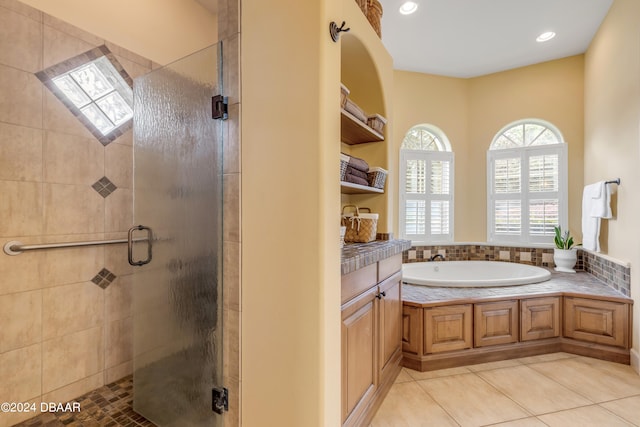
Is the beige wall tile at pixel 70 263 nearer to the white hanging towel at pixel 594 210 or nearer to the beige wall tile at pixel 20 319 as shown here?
the beige wall tile at pixel 20 319

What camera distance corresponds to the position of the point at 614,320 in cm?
232

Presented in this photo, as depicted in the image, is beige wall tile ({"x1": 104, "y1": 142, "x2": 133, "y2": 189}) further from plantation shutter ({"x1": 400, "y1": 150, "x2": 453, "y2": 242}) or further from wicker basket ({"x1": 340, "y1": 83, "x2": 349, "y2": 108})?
plantation shutter ({"x1": 400, "y1": 150, "x2": 453, "y2": 242})

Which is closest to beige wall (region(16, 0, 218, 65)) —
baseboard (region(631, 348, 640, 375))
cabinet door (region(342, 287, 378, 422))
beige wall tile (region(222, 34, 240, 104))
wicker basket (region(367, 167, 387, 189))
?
beige wall tile (region(222, 34, 240, 104))

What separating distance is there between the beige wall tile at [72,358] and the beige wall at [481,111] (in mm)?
3427

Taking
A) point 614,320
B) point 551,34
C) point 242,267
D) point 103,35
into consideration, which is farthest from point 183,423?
point 551,34

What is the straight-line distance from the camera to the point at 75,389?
1747 millimetres

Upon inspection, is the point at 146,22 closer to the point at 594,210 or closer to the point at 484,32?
the point at 484,32

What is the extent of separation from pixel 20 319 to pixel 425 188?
379cm

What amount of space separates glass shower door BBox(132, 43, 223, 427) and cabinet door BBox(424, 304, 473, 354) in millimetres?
1542

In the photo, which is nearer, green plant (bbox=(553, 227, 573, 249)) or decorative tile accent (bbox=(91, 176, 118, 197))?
decorative tile accent (bbox=(91, 176, 118, 197))

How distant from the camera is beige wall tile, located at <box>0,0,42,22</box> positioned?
150cm

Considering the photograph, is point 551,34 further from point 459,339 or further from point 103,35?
point 103,35

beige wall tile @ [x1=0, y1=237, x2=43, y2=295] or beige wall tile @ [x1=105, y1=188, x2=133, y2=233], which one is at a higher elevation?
beige wall tile @ [x1=105, y1=188, x2=133, y2=233]

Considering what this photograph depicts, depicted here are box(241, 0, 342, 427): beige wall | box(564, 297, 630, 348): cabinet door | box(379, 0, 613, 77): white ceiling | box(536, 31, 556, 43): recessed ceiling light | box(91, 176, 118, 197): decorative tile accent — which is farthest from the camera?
box(536, 31, 556, 43): recessed ceiling light
